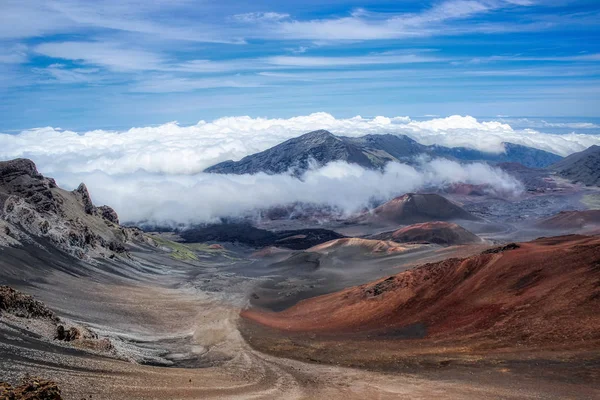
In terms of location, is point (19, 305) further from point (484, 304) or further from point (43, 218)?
point (43, 218)

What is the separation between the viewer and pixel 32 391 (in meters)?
23.4

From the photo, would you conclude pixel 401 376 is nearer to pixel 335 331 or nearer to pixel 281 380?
pixel 281 380

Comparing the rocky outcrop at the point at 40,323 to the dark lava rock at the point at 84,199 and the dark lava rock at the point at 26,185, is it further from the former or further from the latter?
the dark lava rock at the point at 84,199

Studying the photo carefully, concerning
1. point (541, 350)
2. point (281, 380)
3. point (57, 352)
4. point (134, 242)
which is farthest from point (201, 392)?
point (134, 242)

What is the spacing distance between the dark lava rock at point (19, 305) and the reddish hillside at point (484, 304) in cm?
3202

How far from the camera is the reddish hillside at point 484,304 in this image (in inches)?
1794

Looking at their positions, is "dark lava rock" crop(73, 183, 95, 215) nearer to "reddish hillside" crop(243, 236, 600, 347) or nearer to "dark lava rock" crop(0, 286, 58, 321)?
"reddish hillside" crop(243, 236, 600, 347)

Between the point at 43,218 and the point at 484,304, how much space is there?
92.4 m

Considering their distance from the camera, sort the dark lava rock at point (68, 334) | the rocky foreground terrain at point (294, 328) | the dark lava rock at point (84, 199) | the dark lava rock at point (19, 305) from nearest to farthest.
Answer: the rocky foreground terrain at point (294, 328)
the dark lava rock at point (68, 334)
the dark lava rock at point (19, 305)
the dark lava rock at point (84, 199)

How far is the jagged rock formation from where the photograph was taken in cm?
9668

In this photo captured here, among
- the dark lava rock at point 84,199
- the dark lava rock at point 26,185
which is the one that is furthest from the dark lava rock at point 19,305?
the dark lava rock at point 84,199

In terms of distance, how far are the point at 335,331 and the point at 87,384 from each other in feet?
121

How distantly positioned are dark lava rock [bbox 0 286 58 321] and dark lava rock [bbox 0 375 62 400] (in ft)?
69.0

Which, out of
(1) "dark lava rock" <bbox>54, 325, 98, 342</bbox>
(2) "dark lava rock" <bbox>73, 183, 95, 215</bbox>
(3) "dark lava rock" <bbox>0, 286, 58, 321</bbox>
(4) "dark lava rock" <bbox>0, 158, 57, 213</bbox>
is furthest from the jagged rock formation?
(1) "dark lava rock" <bbox>54, 325, 98, 342</bbox>
